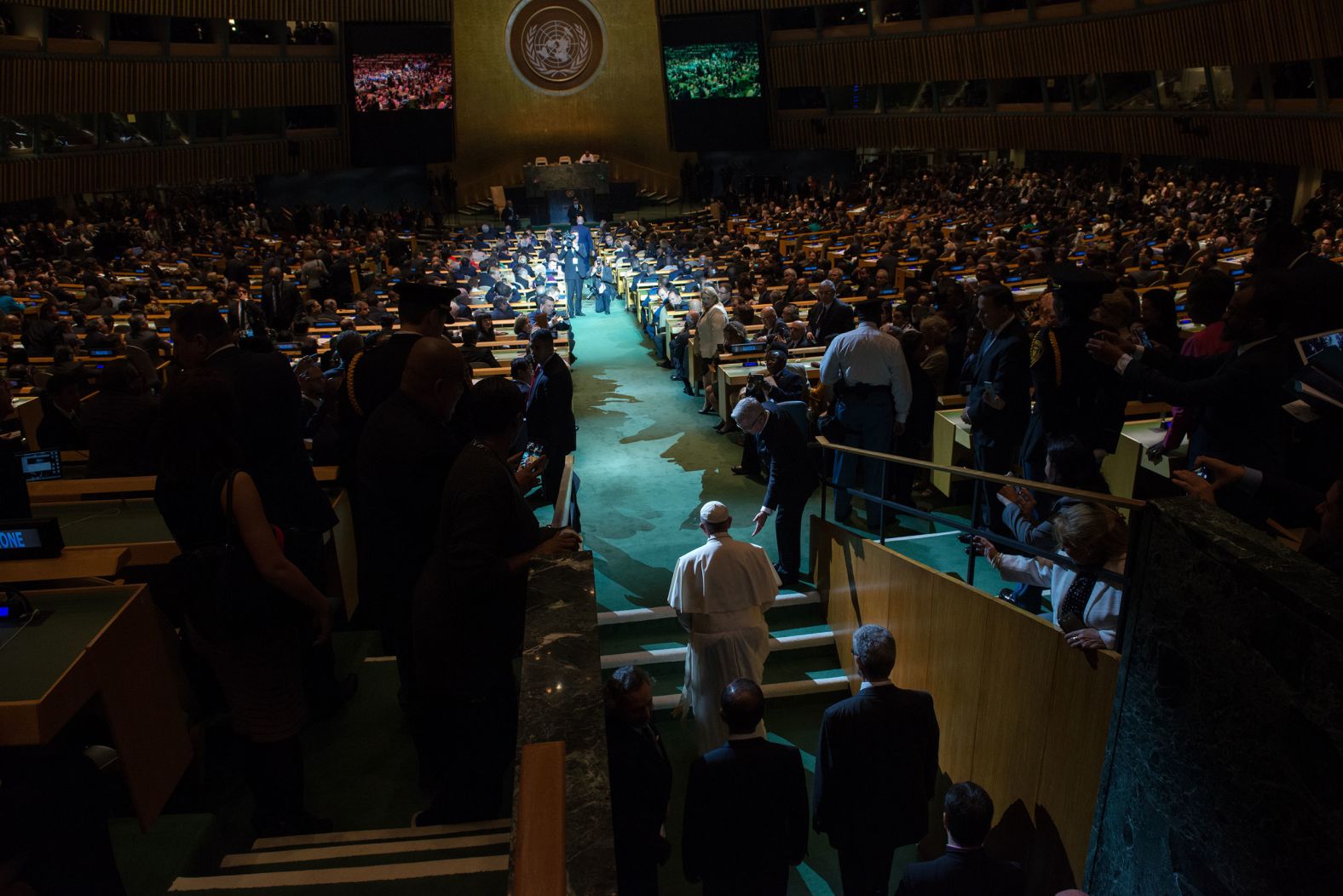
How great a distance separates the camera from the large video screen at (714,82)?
26.8 metres

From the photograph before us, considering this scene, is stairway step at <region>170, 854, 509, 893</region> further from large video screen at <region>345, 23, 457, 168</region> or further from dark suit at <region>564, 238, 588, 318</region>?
large video screen at <region>345, 23, 457, 168</region>

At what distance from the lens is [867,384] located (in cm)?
616

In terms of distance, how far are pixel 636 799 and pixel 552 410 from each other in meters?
3.82

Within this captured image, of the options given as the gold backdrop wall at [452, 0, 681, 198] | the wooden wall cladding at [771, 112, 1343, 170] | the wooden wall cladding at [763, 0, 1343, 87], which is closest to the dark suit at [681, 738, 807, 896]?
the wooden wall cladding at [763, 0, 1343, 87]

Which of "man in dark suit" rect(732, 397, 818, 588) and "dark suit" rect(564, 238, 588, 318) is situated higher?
"dark suit" rect(564, 238, 588, 318)

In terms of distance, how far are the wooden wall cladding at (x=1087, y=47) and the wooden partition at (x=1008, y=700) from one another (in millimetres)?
15567

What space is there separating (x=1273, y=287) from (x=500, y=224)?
82.1ft

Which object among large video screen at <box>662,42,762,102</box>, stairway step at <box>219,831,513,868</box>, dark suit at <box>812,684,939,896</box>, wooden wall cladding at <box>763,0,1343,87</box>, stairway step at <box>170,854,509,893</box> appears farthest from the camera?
large video screen at <box>662,42,762,102</box>

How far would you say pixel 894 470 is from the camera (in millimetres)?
6668

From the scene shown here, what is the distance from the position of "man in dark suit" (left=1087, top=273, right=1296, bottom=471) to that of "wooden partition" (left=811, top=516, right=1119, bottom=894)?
0.99 m

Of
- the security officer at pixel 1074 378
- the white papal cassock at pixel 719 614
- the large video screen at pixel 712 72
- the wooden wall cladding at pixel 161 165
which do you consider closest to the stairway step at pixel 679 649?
the white papal cassock at pixel 719 614

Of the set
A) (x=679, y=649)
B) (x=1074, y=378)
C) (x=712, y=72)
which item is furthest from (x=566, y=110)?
(x=1074, y=378)

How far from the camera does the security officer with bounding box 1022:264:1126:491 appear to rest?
14.6ft

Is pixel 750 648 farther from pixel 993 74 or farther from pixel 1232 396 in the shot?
pixel 993 74
